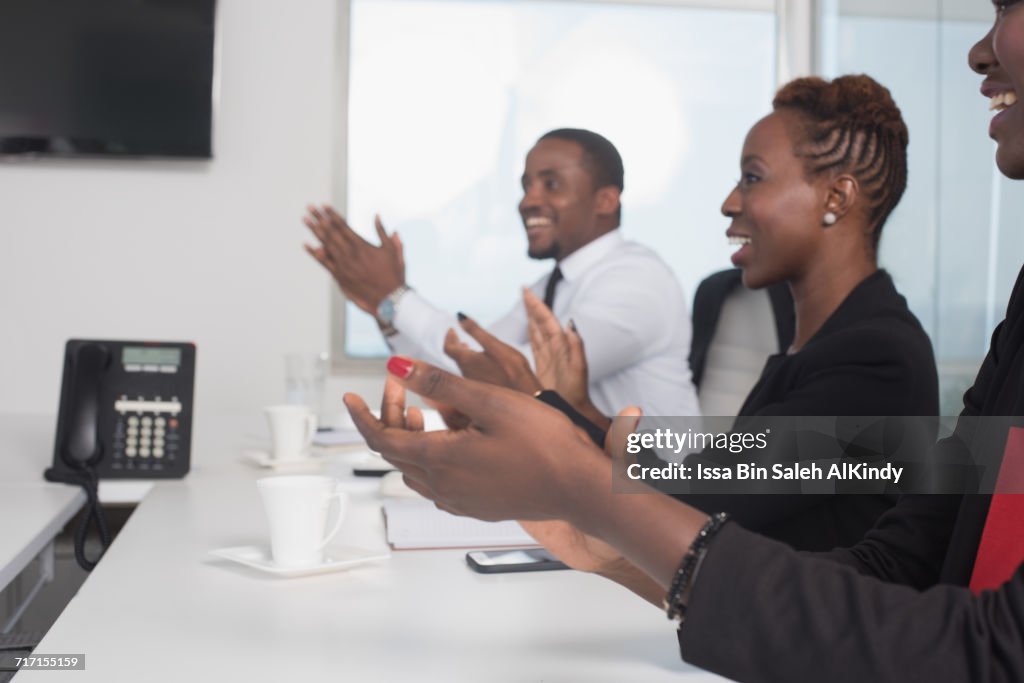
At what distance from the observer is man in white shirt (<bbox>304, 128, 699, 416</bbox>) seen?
249 cm

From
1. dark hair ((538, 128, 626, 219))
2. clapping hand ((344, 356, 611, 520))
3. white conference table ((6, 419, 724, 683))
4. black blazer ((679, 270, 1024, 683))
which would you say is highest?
dark hair ((538, 128, 626, 219))

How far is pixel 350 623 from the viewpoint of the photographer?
1015 mm

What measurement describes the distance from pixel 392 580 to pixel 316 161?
9.49ft

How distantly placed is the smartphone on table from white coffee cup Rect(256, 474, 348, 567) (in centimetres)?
18

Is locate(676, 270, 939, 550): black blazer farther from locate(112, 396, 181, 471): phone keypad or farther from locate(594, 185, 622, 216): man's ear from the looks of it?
locate(594, 185, 622, 216): man's ear

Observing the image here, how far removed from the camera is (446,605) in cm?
108

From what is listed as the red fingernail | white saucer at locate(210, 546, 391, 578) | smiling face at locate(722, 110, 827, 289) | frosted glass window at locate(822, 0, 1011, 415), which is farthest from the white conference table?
frosted glass window at locate(822, 0, 1011, 415)

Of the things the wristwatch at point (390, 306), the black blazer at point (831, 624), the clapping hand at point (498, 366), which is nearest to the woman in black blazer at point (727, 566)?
the black blazer at point (831, 624)

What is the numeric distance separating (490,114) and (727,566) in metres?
3.44

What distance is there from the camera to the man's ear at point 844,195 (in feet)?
5.18

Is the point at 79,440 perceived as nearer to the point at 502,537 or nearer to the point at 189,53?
the point at 502,537

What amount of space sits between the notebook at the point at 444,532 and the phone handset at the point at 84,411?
59 cm

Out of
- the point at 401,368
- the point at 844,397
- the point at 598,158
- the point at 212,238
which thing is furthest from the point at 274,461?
the point at 212,238

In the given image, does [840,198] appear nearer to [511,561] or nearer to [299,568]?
[511,561]
